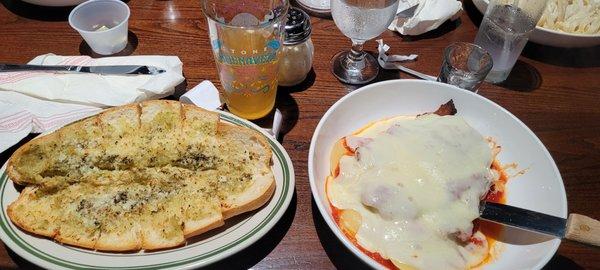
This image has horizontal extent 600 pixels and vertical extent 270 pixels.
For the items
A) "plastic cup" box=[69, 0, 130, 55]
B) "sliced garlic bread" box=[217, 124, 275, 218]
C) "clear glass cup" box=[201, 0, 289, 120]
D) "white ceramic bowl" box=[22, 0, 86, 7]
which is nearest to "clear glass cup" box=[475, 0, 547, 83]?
"clear glass cup" box=[201, 0, 289, 120]

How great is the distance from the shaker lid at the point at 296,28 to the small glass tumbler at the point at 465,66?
1.44 feet

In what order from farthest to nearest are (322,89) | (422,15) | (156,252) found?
(422,15)
(322,89)
(156,252)

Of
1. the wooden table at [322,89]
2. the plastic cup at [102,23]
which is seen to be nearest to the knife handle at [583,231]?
the wooden table at [322,89]

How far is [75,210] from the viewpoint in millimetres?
955

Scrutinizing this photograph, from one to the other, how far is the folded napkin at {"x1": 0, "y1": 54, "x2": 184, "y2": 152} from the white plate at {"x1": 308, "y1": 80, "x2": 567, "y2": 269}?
488 mm

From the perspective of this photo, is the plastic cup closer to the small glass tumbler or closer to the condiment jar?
the condiment jar

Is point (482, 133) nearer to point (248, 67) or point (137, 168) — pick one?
point (248, 67)

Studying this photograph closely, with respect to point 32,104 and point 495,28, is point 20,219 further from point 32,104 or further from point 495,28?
point 495,28

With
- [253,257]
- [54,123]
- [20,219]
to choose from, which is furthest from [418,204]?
[54,123]

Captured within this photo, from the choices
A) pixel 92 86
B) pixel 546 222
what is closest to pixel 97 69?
pixel 92 86

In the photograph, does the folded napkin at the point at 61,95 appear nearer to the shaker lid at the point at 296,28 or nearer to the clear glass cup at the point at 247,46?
the clear glass cup at the point at 247,46

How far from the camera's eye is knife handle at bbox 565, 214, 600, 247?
0.91 m

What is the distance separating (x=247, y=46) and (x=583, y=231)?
0.87 metres

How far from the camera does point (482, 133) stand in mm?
1269
